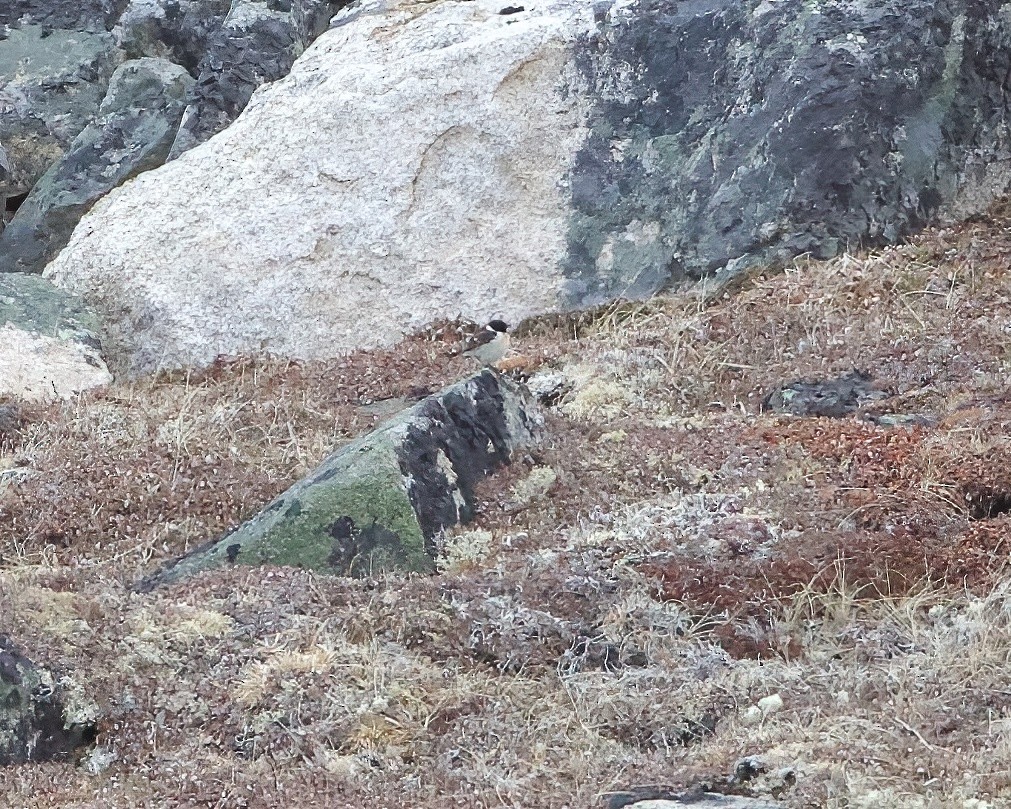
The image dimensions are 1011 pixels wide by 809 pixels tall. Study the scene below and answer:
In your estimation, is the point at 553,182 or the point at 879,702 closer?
the point at 879,702

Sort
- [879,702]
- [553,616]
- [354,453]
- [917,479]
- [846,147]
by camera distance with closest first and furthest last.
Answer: [879,702] → [553,616] → [917,479] → [354,453] → [846,147]

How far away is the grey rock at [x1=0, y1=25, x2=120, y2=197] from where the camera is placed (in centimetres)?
2081

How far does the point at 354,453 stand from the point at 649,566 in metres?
2.10

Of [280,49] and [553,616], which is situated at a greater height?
[280,49]

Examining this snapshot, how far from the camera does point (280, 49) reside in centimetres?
1781

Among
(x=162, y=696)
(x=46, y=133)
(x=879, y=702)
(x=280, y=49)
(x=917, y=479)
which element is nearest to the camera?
(x=879, y=702)

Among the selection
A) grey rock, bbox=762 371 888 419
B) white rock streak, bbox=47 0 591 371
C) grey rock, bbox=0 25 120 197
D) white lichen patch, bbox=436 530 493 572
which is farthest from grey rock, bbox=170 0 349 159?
white lichen patch, bbox=436 530 493 572

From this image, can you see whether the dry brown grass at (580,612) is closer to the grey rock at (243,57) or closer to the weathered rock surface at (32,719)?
the weathered rock surface at (32,719)

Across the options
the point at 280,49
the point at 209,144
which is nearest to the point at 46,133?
→ the point at 280,49

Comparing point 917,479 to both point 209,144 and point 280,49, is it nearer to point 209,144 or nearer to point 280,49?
point 209,144

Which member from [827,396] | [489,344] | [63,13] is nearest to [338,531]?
[827,396]

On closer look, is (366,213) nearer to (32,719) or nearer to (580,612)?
(580,612)

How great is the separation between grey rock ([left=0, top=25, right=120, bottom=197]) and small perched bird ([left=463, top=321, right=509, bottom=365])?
10289mm

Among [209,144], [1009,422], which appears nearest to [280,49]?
[209,144]
